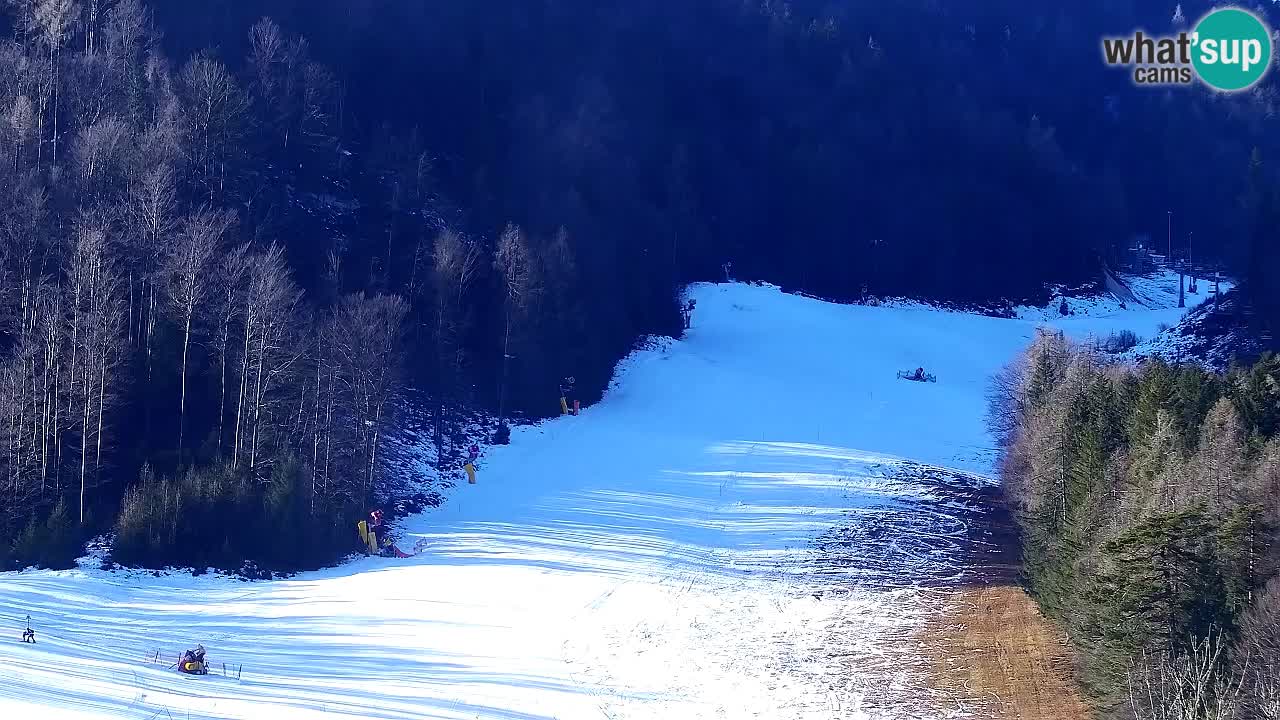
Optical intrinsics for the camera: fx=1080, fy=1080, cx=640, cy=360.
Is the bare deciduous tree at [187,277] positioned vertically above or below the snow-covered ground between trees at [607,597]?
above

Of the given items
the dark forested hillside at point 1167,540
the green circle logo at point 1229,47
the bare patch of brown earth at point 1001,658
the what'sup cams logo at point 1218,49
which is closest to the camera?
the dark forested hillside at point 1167,540

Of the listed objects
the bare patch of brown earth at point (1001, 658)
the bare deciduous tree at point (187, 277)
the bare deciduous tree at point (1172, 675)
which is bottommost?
the bare patch of brown earth at point (1001, 658)

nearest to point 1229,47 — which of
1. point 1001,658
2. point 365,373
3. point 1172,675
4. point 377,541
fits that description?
point 1001,658

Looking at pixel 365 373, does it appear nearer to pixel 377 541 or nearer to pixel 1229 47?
pixel 377 541

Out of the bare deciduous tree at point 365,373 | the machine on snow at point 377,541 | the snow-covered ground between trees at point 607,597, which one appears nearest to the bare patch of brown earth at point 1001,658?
the snow-covered ground between trees at point 607,597

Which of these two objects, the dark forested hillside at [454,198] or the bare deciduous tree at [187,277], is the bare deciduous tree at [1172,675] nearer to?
the dark forested hillside at [454,198]

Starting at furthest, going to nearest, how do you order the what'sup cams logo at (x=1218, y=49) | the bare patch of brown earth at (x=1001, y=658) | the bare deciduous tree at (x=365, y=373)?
the bare deciduous tree at (x=365, y=373), the what'sup cams logo at (x=1218, y=49), the bare patch of brown earth at (x=1001, y=658)

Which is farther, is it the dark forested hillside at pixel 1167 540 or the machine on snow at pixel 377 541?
the machine on snow at pixel 377 541
